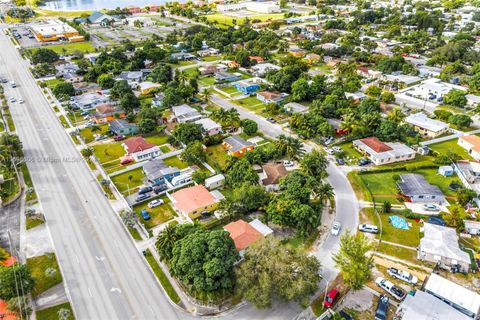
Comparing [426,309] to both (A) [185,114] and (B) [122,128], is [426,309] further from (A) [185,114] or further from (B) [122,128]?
(B) [122,128]

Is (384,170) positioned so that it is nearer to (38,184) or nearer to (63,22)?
(38,184)

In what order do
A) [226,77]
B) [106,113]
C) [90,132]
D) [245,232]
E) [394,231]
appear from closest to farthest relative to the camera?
[245,232] < [394,231] < [90,132] < [106,113] < [226,77]

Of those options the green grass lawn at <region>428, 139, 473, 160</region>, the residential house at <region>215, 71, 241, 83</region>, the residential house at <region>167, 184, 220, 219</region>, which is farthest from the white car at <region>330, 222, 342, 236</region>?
the residential house at <region>215, 71, 241, 83</region>

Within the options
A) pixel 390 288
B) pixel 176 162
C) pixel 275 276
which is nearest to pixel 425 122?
pixel 390 288

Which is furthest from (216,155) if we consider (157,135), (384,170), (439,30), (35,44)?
(439,30)

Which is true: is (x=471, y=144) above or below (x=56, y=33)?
below

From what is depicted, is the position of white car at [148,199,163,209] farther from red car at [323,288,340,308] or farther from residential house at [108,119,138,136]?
red car at [323,288,340,308]

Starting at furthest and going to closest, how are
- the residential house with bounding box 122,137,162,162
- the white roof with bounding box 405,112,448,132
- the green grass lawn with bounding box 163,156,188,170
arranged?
the white roof with bounding box 405,112,448,132 < the residential house with bounding box 122,137,162,162 < the green grass lawn with bounding box 163,156,188,170

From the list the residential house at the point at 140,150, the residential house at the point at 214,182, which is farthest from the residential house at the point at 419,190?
the residential house at the point at 140,150
